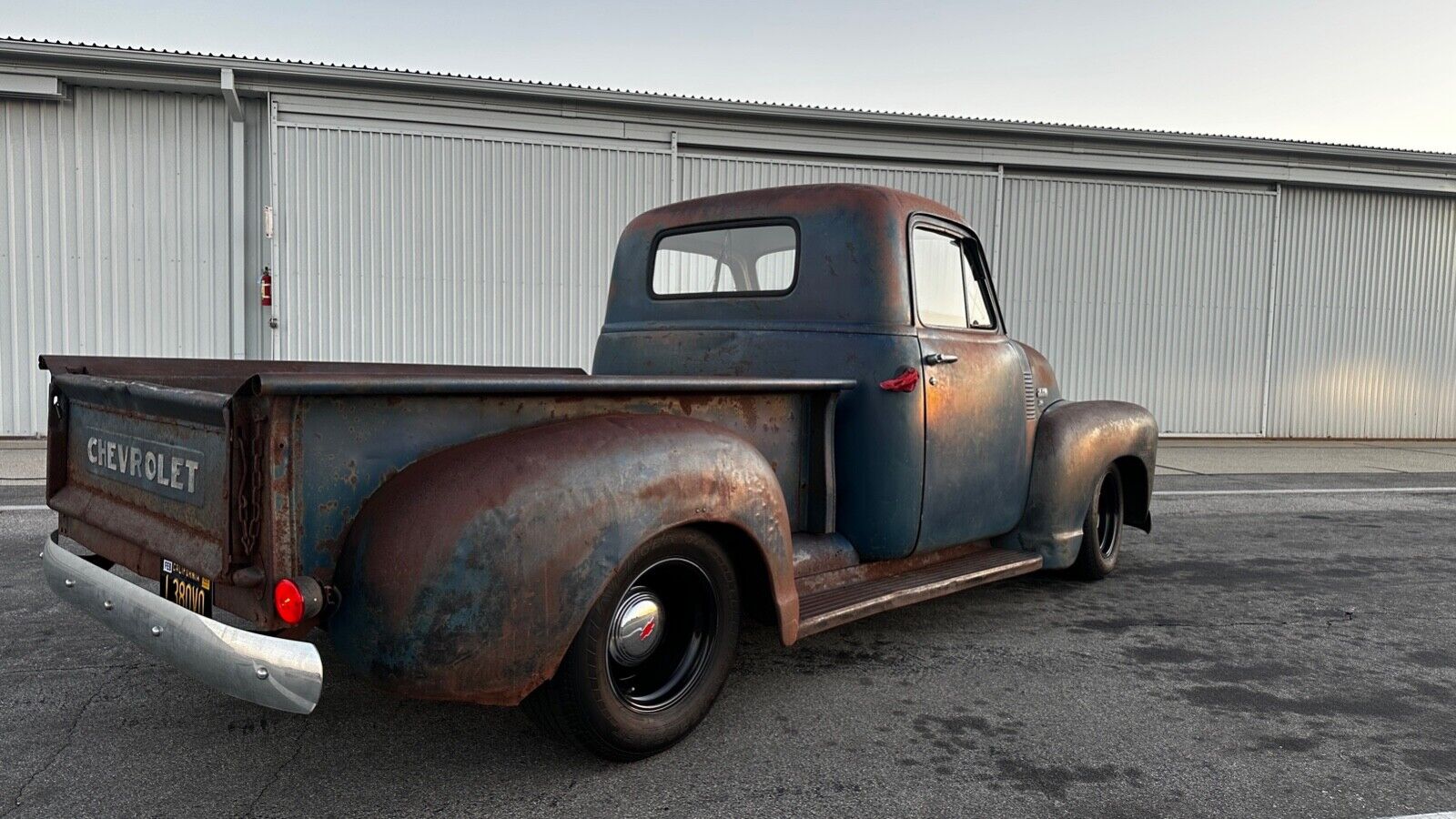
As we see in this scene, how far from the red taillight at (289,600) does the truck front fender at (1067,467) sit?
3.24m

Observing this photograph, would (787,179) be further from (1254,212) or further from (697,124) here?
(1254,212)

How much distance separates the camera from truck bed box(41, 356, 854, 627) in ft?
7.15

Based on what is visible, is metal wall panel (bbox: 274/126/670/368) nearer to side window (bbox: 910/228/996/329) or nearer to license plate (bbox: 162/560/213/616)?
side window (bbox: 910/228/996/329)

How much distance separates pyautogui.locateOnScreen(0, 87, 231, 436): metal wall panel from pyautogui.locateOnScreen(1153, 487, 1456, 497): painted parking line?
32.3 ft

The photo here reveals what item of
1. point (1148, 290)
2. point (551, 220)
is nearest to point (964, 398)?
point (551, 220)

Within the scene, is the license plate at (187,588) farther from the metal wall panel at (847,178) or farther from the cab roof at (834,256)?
the metal wall panel at (847,178)

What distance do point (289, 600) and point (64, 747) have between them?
1.17m

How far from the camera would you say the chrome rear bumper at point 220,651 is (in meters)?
2.17

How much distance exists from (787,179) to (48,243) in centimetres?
814

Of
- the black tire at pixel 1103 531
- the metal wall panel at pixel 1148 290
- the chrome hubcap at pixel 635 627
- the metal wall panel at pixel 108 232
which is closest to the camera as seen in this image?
the chrome hubcap at pixel 635 627

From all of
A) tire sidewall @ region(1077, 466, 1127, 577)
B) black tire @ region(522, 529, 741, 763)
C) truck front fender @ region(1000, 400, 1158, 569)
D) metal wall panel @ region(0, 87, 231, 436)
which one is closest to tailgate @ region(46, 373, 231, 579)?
black tire @ region(522, 529, 741, 763)

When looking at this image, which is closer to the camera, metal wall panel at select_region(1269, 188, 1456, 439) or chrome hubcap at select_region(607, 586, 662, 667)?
chrome hubcap at select_region(607, 586, 662, 667)

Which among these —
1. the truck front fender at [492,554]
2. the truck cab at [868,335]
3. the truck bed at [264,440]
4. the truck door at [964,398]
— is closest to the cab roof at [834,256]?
the truck cab at [868,335]

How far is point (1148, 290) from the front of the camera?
43.2 ft
